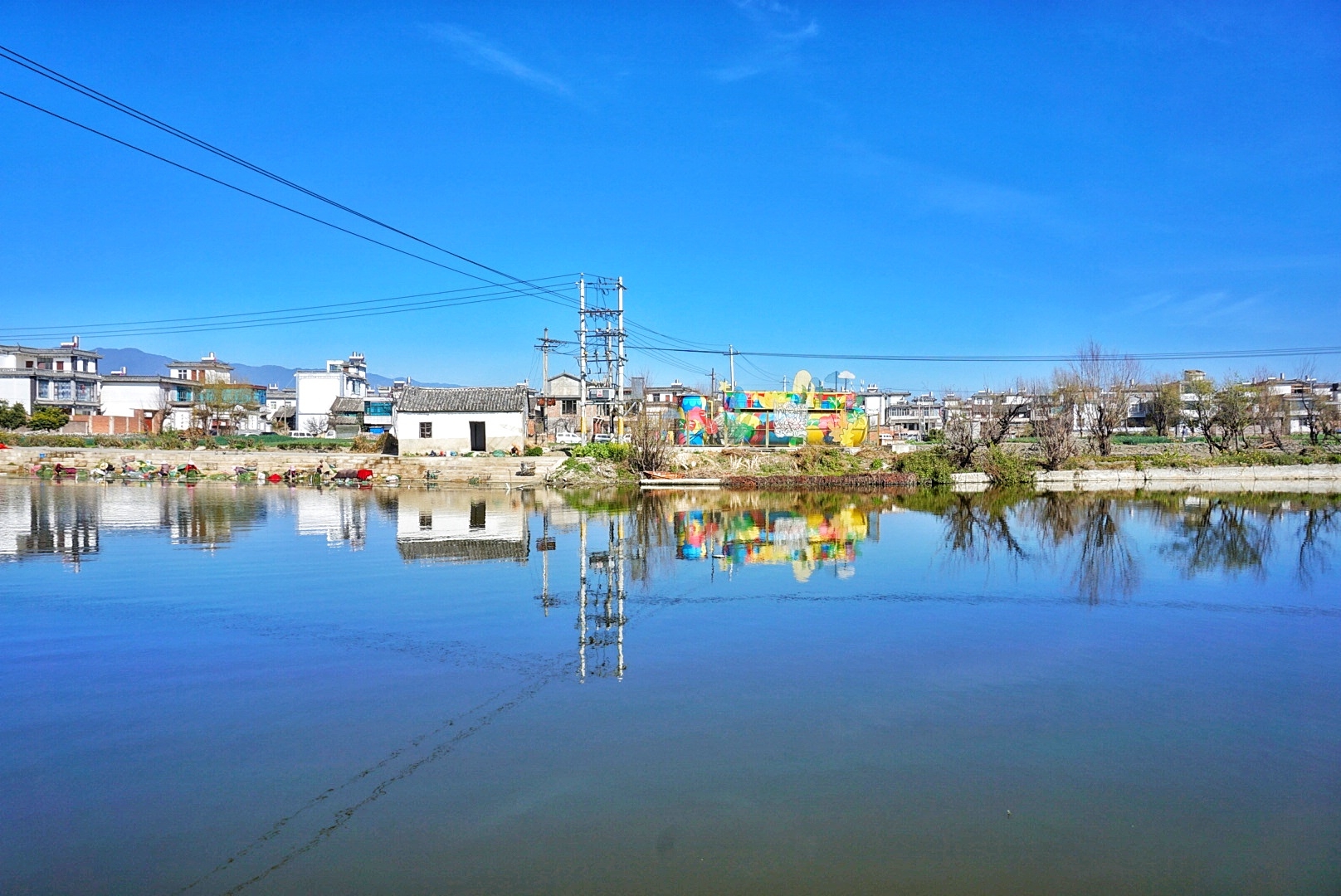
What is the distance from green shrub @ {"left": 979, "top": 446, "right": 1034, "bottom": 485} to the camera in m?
38.7

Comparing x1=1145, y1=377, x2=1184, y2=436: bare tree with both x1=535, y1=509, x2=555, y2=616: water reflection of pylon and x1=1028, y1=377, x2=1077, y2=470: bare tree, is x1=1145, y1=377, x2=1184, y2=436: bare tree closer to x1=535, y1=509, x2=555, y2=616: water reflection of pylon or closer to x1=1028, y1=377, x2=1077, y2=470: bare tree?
x1=1028, y1=377, x2=1077, y2=470: bare tree

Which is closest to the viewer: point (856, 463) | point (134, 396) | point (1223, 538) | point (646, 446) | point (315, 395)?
point (1223, 538)

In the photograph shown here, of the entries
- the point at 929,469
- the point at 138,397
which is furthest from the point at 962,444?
the point at 138,397

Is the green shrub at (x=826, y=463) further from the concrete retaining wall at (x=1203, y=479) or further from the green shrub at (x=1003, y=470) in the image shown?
the concrete retaining wall at (x=1203, y=479)

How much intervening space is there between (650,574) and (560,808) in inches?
362

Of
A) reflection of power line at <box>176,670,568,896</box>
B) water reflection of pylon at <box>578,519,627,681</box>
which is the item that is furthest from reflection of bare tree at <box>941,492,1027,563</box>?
reflection of power line at <box>176,670,568,896</box>

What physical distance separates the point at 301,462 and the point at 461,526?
1988 cm

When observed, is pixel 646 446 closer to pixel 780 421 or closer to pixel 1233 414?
pixel 780 421

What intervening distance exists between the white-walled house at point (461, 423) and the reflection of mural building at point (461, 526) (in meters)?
8.16

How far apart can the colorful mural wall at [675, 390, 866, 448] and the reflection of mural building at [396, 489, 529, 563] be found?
14.2 meters

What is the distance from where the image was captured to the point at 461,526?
22.5 m

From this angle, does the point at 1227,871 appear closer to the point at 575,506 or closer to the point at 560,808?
the point at 560,808

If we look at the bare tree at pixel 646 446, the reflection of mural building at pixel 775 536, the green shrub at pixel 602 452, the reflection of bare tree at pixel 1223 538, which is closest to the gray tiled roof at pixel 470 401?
the green shrub at pixel 602 452

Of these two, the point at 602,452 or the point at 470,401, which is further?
the point at 470,401
